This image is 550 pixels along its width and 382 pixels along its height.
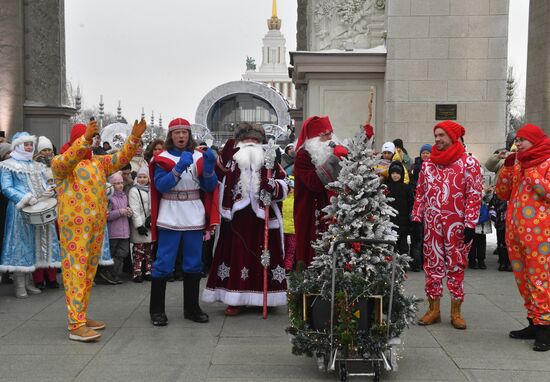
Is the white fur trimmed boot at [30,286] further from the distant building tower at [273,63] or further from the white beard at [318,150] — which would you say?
the distant building tower at [273,63]

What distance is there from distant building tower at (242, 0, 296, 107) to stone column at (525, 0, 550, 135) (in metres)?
123

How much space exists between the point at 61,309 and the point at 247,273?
7.02 ft

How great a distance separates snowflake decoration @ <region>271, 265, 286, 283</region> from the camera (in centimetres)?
816

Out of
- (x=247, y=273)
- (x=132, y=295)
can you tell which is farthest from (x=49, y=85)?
(x=247, y=273)

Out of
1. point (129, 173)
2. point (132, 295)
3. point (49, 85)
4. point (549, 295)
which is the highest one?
point (49, 85)

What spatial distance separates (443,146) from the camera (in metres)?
7.46

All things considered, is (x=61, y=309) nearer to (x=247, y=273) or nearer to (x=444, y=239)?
(x=247, y=273)

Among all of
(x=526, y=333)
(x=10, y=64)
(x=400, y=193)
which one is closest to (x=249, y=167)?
(x=526, y=333)

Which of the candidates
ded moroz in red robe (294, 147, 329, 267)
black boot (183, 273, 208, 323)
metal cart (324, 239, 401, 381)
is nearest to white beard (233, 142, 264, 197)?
ded moroz in red robe (294, 147, 329, 267)

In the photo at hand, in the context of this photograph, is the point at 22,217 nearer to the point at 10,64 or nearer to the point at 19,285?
the point at 19,285

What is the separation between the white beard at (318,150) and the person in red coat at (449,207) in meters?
1.02

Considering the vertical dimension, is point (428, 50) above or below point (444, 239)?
above

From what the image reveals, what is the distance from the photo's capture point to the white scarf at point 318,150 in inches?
291

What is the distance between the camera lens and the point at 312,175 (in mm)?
7594
